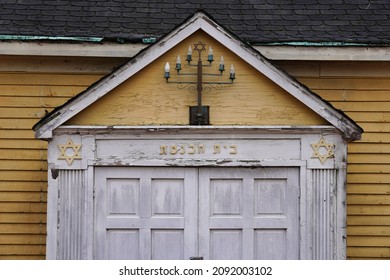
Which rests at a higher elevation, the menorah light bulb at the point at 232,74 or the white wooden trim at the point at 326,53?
the white wooden trim at the point at 326,53

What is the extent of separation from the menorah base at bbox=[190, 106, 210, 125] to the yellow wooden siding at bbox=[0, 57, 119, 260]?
1816 mm

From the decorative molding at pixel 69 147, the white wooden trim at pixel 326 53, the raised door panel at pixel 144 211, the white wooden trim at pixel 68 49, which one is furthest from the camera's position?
the white wooden trim at pixel 326 53

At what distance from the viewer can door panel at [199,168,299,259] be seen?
28.3 ft

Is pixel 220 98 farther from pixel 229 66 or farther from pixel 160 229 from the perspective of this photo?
pixel 160 229

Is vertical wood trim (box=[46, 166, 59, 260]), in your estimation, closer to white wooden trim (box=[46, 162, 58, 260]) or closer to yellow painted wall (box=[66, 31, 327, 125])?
white wooden trim (box=[46, 162, 58, 260])

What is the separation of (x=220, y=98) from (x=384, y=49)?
8.23 feet

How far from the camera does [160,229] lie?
8656 millimetres

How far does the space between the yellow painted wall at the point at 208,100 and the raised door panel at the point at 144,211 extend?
0.64 m

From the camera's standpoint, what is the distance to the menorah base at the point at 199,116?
849cm

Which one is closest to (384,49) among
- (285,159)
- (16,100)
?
(285,159)

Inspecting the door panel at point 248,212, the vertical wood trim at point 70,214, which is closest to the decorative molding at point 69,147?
the vertical wood trim at point 70,214

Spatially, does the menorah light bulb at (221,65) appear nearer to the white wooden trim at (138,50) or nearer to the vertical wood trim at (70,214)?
the white wooden trim at (138,50)

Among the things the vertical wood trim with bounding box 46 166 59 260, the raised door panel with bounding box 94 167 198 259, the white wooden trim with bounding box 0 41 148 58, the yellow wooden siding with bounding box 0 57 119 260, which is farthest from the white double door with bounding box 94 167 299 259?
the white wooden trim with bounding box 0 41 148 58

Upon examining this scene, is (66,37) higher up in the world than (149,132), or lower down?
higher up
